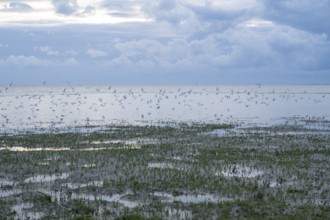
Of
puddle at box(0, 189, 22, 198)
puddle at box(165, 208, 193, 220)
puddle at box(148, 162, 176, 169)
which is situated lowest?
puddle at box(165, 208, 193, 220)

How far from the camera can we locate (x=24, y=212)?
591 inches

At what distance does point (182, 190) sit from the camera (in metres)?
18.0

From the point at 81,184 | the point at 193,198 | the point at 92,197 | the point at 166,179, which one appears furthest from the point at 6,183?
the point at 193,198

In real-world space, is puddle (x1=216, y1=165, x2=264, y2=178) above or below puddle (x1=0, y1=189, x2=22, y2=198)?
below

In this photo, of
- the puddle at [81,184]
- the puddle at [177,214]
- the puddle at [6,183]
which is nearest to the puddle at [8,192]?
the puddle at [6,183]

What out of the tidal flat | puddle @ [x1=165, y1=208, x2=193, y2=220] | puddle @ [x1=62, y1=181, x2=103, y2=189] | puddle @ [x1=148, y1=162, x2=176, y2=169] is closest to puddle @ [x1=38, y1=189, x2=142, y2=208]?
the tidal flat

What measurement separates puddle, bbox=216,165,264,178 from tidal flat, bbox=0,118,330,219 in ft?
0.15

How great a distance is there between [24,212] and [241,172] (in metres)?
10.6

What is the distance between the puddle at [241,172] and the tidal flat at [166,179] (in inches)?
1.8

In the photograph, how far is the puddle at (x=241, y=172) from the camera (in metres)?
21.0

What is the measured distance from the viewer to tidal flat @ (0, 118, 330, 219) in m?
15.0

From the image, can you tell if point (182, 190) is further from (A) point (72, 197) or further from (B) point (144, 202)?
(A) point (72, 197)

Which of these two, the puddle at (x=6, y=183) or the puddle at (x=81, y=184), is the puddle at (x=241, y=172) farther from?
the puddle at (x=6, y=183)

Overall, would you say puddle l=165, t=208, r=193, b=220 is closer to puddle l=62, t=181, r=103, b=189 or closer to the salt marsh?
the salt marsh
